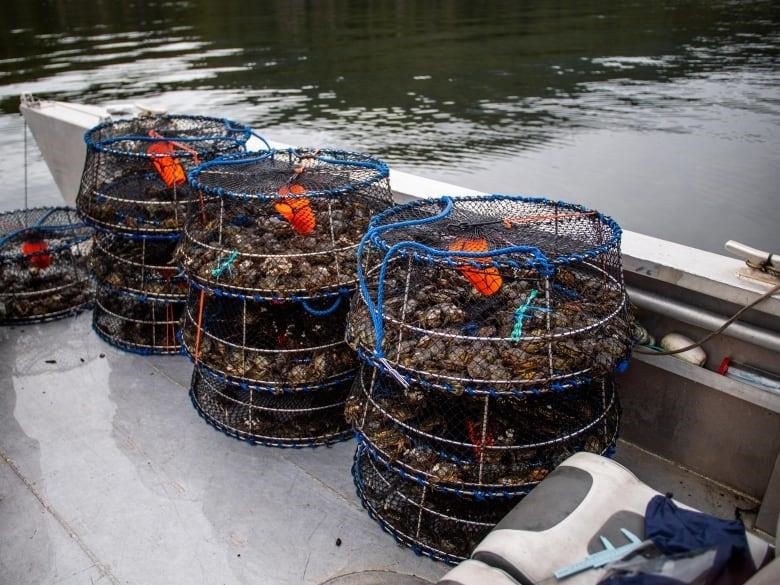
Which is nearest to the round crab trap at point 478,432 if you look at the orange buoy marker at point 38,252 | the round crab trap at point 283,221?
the round crab trap at point 283,221

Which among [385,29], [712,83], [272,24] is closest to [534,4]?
[385,29]

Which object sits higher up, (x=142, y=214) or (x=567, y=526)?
(x=142, y=214)

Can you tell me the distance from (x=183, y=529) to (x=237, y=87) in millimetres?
18934

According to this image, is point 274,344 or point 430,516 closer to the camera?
point 430,516

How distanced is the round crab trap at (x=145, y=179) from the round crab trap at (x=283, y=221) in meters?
0.36

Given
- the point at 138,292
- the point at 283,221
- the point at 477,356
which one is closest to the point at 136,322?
the point at 138,292

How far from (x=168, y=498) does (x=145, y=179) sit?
2.83 metres

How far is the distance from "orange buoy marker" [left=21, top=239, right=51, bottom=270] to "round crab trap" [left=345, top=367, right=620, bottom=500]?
13.2 feet

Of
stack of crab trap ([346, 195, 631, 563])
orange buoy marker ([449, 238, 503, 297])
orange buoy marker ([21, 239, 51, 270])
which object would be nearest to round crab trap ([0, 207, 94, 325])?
orange buoy marker ([21, 239, 51, 270])

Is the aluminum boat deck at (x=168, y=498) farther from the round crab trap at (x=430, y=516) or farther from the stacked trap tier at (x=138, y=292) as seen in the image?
the stacked trap tier at (x=138, y=292)

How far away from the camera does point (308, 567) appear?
3428 mm

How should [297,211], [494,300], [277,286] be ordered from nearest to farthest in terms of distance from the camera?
[494,300]
[277,286]
[297,211]

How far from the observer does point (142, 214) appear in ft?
16.6

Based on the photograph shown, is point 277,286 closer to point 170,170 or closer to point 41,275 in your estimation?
point 170,170
